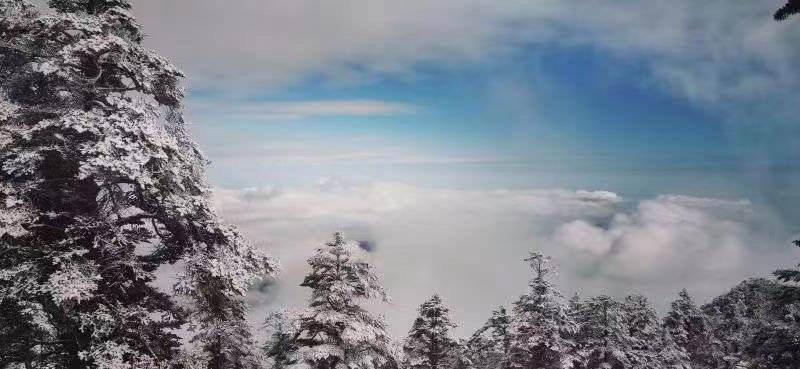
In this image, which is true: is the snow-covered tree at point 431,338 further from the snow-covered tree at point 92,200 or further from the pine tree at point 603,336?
the snow-covered tree at point 92,200

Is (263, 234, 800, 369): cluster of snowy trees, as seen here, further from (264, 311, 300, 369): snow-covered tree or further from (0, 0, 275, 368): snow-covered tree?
(0, 0, 275, 368): snow-covered tree

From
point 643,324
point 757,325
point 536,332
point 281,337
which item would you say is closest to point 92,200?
point 281,337

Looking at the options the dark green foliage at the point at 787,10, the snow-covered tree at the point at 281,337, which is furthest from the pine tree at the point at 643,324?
the dark green foliage at the point at 787,10

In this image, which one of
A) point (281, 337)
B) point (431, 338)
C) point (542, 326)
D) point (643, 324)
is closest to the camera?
point (542, 326)

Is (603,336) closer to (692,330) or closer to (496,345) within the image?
(496,345)

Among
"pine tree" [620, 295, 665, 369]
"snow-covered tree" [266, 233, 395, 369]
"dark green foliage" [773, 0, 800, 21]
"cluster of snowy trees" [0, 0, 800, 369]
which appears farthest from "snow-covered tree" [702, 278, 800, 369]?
"snow-covered tree" [266, 233, 395, 369]

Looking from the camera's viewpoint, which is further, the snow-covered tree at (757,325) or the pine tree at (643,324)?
the pine tree at (643,324)
